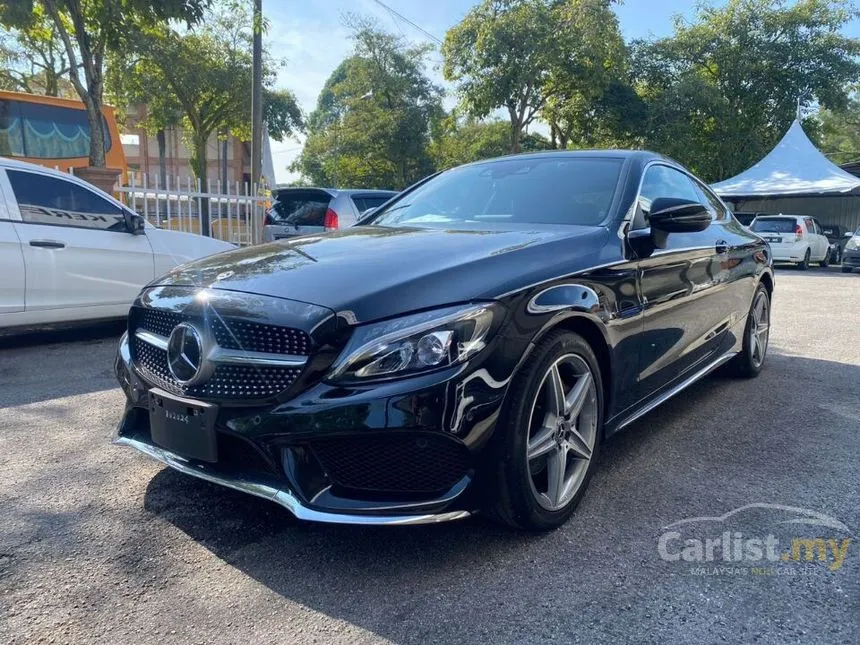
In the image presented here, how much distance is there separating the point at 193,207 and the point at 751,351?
27.7 feet

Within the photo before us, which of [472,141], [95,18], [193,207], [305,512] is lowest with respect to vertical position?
[305,512]

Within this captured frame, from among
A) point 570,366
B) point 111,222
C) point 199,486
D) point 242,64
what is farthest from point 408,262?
point 242,64

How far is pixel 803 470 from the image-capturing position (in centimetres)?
319

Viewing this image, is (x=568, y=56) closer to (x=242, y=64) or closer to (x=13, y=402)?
(x=242, y=64)

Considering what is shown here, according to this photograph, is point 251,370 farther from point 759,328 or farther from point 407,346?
point 759,328

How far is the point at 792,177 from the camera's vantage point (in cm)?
2145

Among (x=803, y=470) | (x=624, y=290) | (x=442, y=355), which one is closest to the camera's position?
(x=442, y=355)

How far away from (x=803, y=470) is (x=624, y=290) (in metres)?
1.28

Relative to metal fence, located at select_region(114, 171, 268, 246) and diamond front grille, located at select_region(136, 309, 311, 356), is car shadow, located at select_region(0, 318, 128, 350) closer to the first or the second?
metal fence, located at select_region(114, 171, 268, 246)

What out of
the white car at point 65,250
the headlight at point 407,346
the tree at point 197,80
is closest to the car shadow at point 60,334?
the white car at point 65,250

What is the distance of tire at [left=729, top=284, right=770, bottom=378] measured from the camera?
4.82 metres

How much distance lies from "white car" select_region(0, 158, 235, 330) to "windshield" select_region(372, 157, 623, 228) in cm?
329

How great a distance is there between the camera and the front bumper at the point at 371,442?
206 centimetres

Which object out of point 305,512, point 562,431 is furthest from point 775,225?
point 305,512
